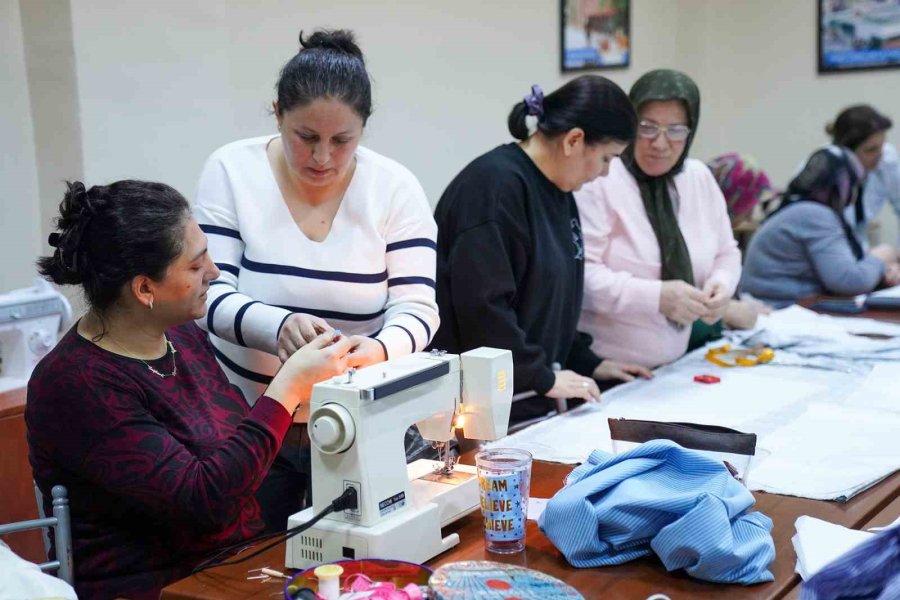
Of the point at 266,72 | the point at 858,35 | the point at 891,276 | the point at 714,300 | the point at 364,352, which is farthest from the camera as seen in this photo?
the point at 858,35

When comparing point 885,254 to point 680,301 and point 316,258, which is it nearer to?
point 680,301

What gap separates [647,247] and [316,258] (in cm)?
122

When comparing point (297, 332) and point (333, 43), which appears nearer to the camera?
point (297, 332)

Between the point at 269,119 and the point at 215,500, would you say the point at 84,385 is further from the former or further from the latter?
the point at 269,119

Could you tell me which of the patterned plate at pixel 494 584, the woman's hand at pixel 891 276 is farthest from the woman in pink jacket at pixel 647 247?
the woman's hand at pixel 891 276

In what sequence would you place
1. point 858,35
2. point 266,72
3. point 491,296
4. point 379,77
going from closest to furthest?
point 491,296 → point 266,72 → point 379,77 → point 858,35

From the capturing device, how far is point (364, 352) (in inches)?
71.4

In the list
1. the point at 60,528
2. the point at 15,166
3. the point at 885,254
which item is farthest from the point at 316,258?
the point at 885,254

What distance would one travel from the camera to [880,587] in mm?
1260

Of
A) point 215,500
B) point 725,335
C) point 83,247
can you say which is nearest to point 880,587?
point 215,500

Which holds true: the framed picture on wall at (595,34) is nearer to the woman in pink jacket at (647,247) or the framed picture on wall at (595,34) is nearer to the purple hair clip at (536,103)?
the woman in pink jacket at (647,247)

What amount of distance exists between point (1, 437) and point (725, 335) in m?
2.19

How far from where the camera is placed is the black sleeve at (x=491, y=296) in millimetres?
2338

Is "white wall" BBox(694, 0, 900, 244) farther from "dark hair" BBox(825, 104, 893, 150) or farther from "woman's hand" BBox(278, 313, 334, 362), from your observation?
"woman's hand" BBox(278, 313, 334, 362)
